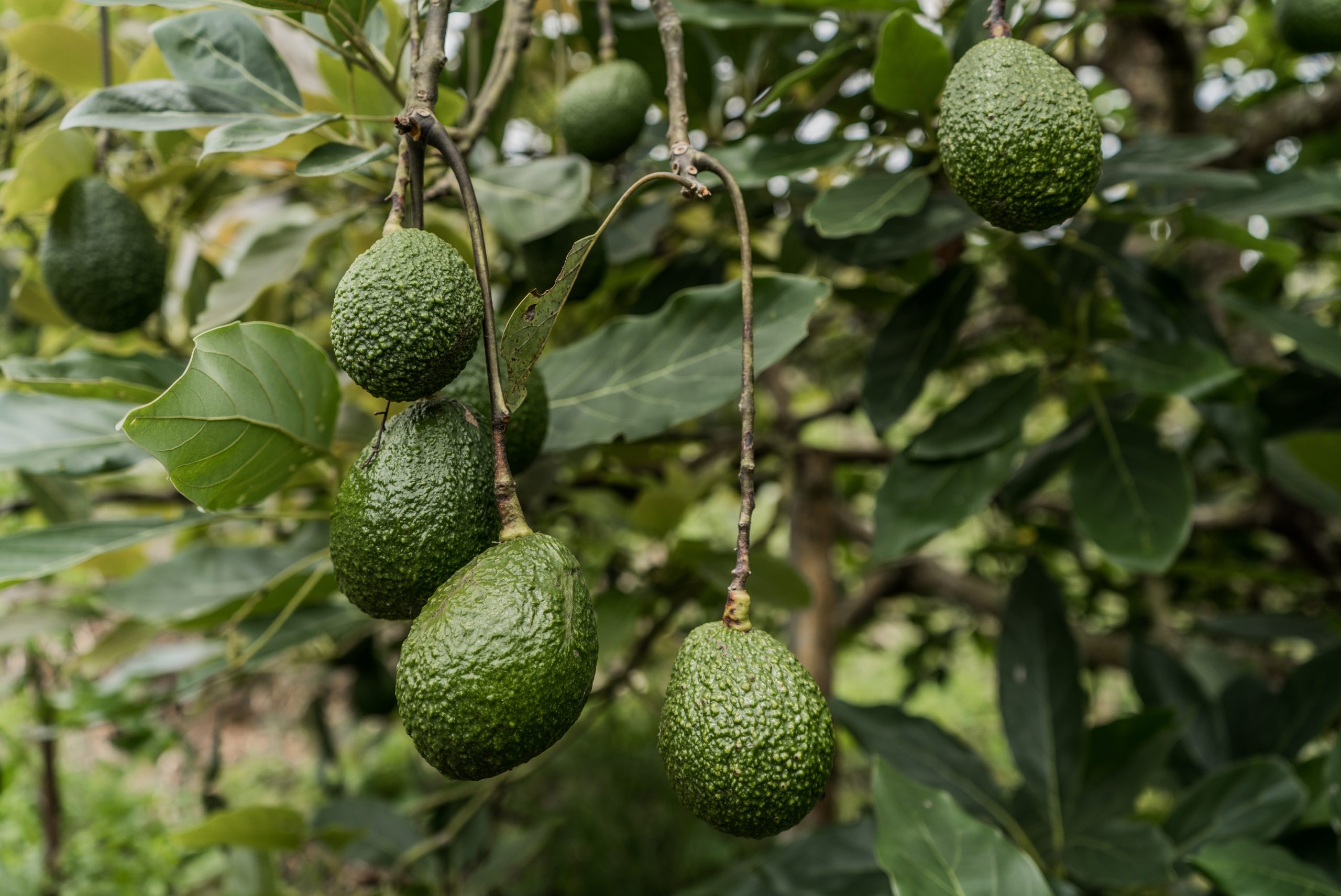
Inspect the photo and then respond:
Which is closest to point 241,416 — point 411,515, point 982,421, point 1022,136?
point 411,515

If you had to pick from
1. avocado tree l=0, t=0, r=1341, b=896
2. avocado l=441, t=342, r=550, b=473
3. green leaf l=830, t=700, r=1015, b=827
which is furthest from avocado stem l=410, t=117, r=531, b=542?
green leaf l=830, t=700, r=1015, b=827

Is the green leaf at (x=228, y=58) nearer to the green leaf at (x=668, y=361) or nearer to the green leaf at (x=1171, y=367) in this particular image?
the green leaf at (x=668, y=361)

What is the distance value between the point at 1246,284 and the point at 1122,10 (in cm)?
61

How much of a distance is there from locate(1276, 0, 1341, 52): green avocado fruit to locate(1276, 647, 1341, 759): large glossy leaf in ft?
3.17

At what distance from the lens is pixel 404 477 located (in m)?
0.65

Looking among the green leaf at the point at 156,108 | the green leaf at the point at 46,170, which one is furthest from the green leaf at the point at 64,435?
the green leaf at the point at 156,108

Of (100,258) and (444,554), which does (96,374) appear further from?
(444,554)

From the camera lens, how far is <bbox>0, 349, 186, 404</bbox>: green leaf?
35.6 inches

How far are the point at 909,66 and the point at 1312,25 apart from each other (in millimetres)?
958

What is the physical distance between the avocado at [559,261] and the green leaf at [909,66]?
386 mm

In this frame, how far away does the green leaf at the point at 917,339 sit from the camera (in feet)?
4.01

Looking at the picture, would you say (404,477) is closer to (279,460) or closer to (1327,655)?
(279,460)

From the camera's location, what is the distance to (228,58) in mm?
942

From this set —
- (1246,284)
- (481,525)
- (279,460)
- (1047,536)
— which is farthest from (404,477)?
(1047,536)
